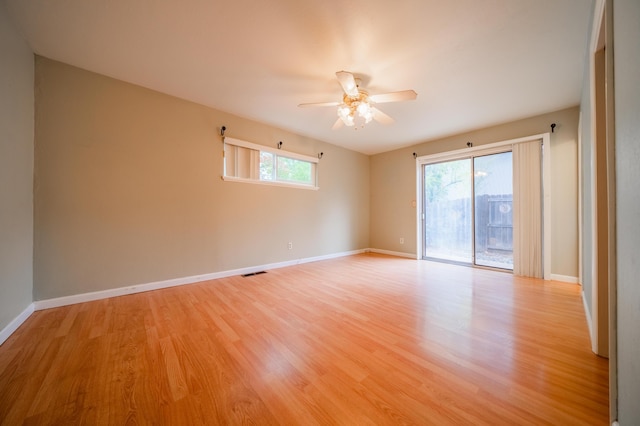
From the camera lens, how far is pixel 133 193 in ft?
9.18

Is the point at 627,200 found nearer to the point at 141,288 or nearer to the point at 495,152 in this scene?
the point at 495,152

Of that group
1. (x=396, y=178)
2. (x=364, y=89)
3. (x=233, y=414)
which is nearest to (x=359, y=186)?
(x=396, y=178)

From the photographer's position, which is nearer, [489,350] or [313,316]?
[489,350]

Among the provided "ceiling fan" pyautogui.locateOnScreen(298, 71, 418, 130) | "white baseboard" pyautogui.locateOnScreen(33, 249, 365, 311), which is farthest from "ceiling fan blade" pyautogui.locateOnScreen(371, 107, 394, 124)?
"white baseboard" pyautogui.locateOnScreen(33, 249, 365, 311)

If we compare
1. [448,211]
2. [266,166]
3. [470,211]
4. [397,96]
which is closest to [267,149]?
[266,166]

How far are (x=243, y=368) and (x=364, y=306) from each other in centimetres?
141

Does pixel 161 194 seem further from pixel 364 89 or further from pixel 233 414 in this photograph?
pixel 364 89

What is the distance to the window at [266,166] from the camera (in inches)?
143

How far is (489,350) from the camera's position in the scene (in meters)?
1.64

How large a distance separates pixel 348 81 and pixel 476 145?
134 inches

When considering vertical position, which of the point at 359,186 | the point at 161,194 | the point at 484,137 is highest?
the point at 484,137

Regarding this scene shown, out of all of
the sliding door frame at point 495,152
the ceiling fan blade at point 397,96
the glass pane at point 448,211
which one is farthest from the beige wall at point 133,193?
the glass pane at point 448,211

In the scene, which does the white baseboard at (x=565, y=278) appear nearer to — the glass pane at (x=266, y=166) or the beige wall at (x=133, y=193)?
the beige wall at (x=133, y=193)

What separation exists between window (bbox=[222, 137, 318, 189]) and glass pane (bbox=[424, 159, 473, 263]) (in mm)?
2704
